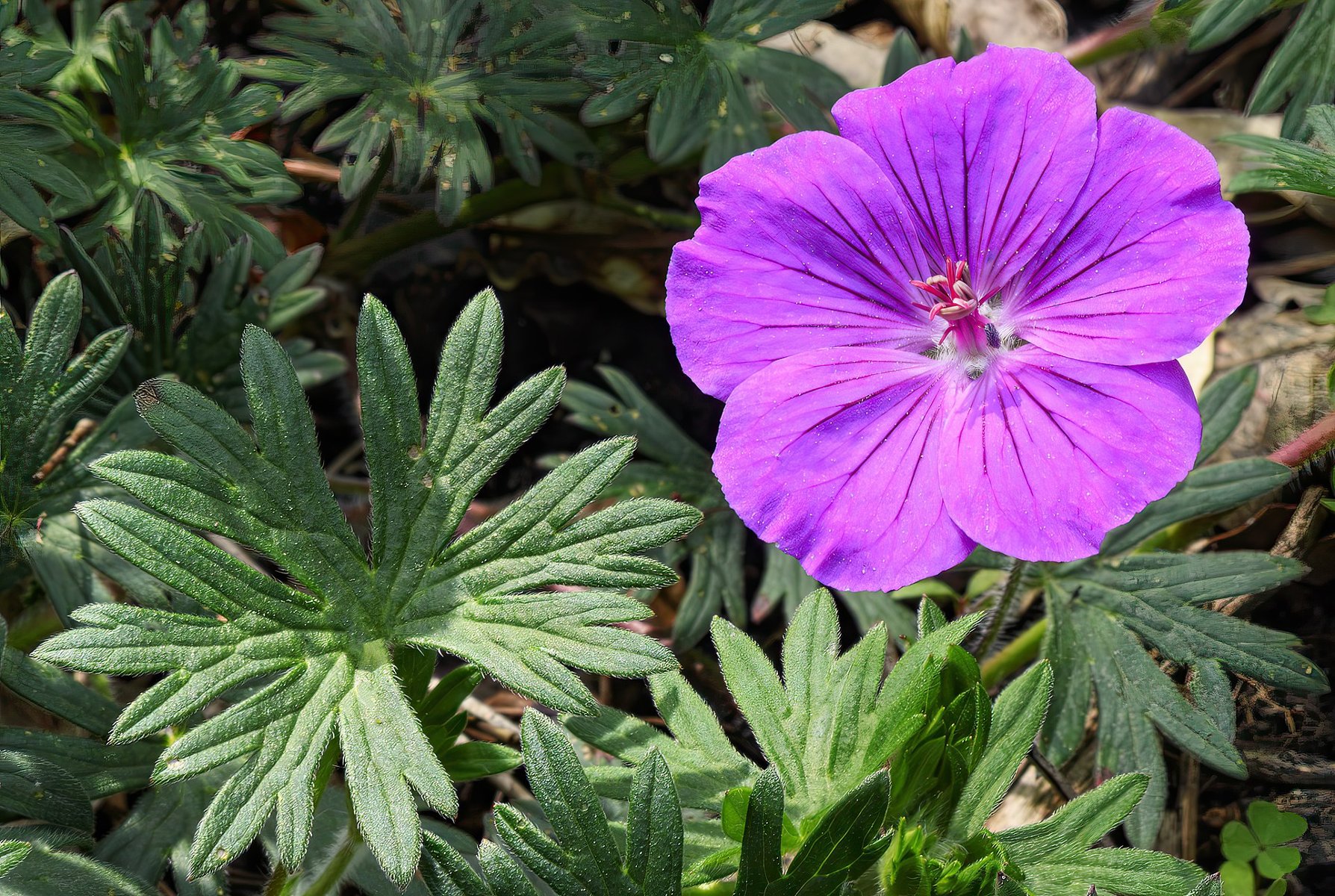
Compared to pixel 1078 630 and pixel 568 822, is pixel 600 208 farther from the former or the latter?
pixel 568 822

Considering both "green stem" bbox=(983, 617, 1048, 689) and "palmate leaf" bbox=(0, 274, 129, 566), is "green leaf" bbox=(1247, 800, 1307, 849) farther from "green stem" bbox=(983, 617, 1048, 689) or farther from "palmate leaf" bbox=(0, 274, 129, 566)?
"palmate leaf" bbox=(0, 274, 129, 566)

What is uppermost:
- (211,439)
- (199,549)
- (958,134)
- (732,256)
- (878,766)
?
(958,134)

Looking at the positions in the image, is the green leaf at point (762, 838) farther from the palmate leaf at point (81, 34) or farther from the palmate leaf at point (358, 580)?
the palmate leaf at point (81, 34)

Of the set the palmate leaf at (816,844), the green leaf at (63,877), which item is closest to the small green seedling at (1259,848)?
the palmate leaf at (816,844)

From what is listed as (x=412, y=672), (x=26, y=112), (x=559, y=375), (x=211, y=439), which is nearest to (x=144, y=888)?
(x=412, y=672)

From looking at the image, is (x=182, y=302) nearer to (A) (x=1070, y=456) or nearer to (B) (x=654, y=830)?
(B) (x=654, y=830)

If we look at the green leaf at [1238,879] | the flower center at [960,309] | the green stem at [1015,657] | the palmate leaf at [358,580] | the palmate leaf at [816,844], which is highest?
the flower center at [960,309]
